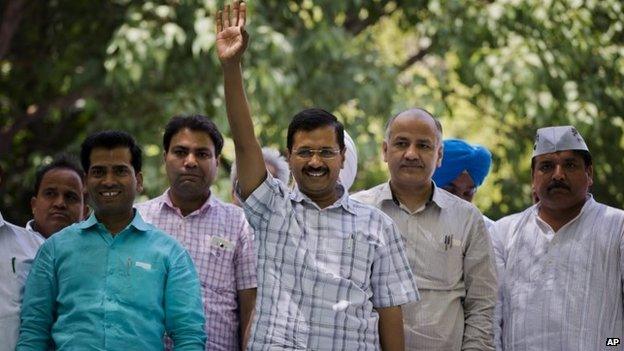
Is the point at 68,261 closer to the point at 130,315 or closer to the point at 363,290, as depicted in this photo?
the point at 130,315

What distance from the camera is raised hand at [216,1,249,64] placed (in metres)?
4.67

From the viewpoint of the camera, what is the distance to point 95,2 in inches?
426

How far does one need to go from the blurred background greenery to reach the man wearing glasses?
3.92 m

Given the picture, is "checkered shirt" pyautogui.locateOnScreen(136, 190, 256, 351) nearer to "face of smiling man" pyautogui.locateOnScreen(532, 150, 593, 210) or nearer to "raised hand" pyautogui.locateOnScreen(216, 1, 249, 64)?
"raised hand" pyautogui.locateOnScreen(216, 1, 249, 64)

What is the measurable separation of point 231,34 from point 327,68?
5.45 m

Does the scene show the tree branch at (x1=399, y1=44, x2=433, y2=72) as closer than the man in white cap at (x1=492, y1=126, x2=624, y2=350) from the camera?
No

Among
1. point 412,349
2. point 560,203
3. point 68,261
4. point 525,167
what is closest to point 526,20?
point 525,167

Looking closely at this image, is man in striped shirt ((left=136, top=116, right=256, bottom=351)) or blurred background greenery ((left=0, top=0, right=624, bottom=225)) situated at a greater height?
blurred background greenery ((left=0, top=0, right=624, bottom=225))

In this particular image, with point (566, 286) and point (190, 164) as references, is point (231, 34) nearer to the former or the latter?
point (190, 164)

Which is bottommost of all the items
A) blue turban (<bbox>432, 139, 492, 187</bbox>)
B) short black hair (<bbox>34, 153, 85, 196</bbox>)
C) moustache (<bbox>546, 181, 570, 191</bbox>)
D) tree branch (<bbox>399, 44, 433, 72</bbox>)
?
short black hair (<bbox>34, 153, 85, 196</bbox>)

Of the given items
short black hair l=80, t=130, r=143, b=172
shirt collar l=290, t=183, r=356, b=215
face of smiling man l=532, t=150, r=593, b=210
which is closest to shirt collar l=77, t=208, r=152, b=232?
short black hair l=80, t=130, r=143, b=172

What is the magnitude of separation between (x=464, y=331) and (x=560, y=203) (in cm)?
73

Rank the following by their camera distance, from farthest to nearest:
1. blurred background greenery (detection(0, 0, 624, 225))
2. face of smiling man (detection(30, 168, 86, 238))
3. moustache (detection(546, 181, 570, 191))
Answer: blurred background greenery (detection(0, 0, 624, 225))
face of smiling man (detection(30, 168, 86, 238))
moustache (detection(546, 181, 570, 191))

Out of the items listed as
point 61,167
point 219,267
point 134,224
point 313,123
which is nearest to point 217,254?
point 219,267
